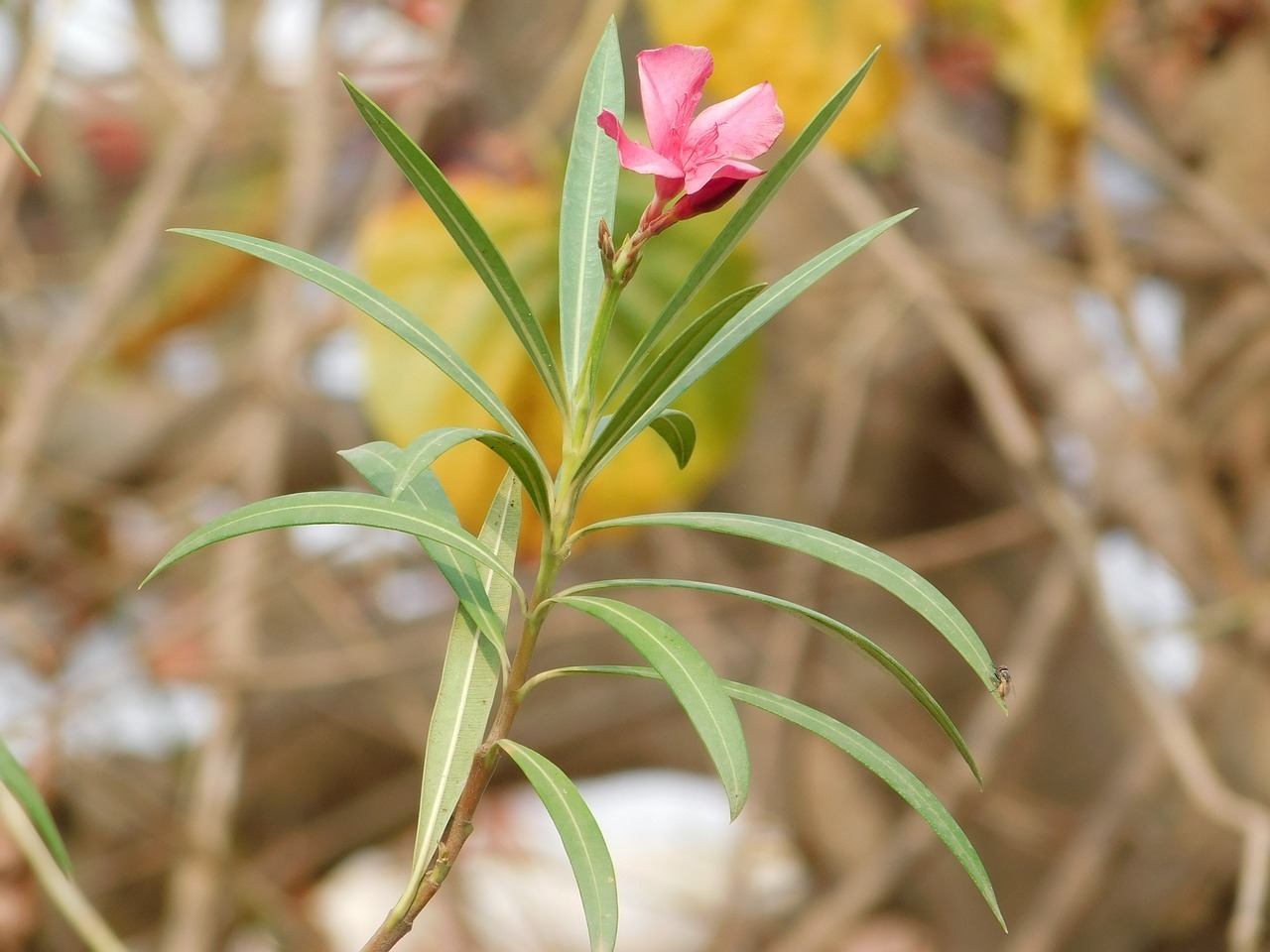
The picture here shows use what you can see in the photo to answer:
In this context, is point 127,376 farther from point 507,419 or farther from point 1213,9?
point 507,419

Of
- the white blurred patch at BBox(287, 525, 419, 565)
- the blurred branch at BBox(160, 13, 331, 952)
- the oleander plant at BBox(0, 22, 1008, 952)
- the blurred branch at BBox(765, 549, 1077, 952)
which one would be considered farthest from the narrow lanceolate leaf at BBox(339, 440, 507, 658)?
the white blurred patch at BBox(287, 525, 419, 565)

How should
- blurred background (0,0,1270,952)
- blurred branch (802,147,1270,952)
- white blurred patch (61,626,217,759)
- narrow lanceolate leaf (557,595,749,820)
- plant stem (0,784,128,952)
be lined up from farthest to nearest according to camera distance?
white blurred patch (61,626,217,759), blurred background (0,0,1270,952), blurred branch (802,147,1270,952), plant stem (0,784,128,952), narrow lanceolate leaf (557,595,749,820)

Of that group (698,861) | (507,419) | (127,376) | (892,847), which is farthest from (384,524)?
(698,861)

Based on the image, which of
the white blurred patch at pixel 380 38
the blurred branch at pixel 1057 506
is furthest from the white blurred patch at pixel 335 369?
the blurred branch at pixel 1057 506

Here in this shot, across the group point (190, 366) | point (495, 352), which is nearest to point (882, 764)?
point (495, 352)

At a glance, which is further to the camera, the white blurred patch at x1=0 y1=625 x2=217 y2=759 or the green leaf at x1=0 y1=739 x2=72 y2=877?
the white blurred patch at x1=0 y1=625 x2=217 y2=759

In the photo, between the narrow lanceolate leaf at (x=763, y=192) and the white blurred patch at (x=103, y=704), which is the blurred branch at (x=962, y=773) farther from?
the narrow lanceolate leaf at (x=763, y=192)

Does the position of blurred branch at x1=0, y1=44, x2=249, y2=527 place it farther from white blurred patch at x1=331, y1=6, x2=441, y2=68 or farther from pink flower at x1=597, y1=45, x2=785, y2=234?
pink flower at x1=597, y1=45, x2=785, y2=234

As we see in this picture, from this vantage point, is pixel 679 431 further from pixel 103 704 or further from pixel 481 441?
pixel 103 704
